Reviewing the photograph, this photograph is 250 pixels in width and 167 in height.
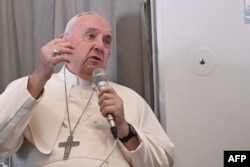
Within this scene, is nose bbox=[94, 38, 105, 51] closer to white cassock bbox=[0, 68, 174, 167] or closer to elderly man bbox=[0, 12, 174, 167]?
elderly man bbox=[0, 12, 174, 167]

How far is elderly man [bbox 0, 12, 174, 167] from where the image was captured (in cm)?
123

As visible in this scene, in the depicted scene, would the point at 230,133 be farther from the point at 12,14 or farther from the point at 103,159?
the point at 12,14

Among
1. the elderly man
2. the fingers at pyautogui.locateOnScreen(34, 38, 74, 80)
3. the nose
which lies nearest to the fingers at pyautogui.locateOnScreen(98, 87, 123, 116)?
the elderly man

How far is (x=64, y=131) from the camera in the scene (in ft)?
4.61

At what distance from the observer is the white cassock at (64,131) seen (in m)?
1.24

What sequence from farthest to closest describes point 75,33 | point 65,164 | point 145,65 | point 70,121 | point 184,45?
point 145,65
point 184,45
point 75,33
point 70,121
point 65,164

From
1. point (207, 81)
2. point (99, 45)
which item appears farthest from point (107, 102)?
point (207, 81)

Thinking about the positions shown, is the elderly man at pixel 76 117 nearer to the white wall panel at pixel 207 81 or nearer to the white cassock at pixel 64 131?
the white cassock at pixel 64 131

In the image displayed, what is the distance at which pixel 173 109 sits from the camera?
1.64 metres

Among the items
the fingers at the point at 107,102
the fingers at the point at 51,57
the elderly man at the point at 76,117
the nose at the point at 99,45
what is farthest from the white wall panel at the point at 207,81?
the fingers at the point at 51,57

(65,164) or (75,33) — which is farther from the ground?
(75,33)

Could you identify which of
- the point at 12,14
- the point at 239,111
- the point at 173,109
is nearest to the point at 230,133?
the point at 239,111

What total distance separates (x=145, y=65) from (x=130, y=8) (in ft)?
0.98

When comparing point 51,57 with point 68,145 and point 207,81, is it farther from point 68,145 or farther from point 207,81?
point 207,81
